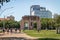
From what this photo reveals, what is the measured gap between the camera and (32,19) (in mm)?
97625

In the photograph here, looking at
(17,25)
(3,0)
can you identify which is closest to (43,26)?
(17,25)

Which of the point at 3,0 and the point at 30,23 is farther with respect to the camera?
the point at 30,23

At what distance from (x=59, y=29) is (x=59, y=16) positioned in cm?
363

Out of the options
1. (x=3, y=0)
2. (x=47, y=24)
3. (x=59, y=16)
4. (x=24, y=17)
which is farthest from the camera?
(x=47, y=24)

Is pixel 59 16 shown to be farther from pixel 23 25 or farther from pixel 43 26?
pixel 43 26

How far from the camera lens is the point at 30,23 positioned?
3873 inches

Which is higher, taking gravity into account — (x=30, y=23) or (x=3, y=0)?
(x=3, y=0)

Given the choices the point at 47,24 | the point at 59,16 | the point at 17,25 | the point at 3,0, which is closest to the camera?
the point at 3,0

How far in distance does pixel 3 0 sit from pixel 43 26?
8872 centimetres

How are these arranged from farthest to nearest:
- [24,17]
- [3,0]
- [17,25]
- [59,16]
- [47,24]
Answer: [17,25] < [47,24] < [24,17] < [59,16] < [3,0]

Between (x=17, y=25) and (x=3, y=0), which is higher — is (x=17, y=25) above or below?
below

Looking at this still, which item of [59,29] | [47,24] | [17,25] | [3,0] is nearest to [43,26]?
[47,24]

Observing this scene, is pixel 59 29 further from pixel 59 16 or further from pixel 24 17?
pixel 24 17

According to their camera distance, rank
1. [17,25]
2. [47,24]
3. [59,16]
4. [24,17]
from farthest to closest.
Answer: [17,25] < [47,24] < [24,17] < [59,16]
